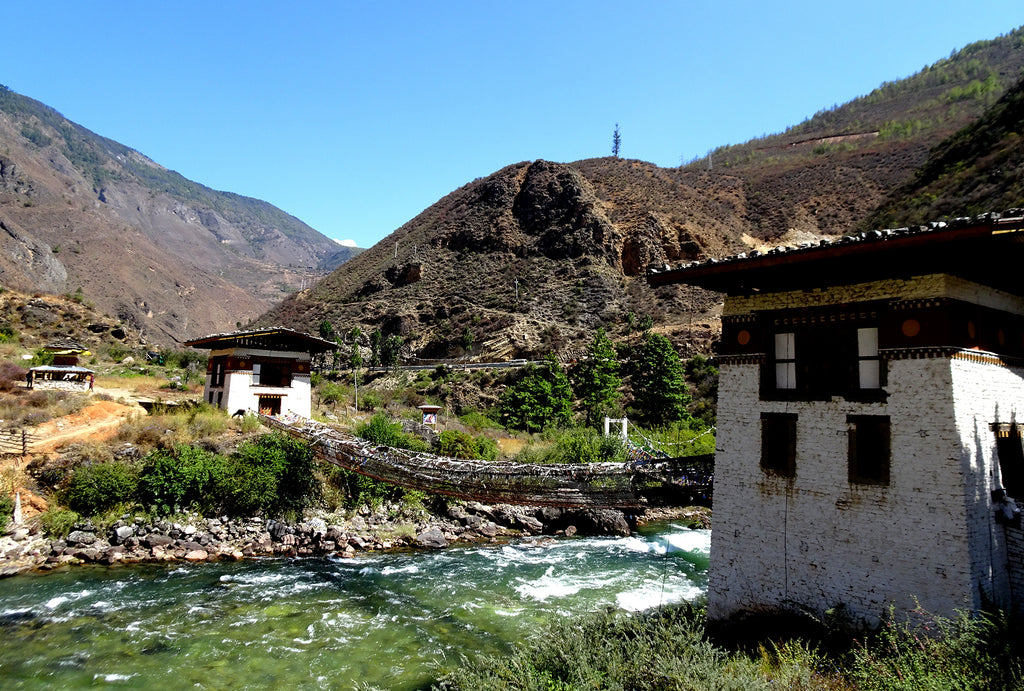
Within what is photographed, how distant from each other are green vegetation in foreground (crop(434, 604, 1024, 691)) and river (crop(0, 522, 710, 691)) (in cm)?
268

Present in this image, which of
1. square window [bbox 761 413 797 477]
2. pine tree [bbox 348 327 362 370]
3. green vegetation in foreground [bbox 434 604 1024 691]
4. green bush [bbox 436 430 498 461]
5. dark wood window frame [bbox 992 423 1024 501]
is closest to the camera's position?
green vegetation in foreground [bbox 434 604 1024 691]

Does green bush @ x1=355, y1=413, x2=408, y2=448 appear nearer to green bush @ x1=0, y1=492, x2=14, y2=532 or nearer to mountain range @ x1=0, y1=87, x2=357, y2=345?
green bush @ x1=0, y1=492, x2=14, y2=532

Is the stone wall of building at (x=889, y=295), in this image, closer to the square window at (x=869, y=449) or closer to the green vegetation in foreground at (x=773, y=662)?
the square window at (x=869, y=449)

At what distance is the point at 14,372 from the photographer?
21.5 meters

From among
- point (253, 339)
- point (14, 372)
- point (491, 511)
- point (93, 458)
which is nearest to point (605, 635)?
point (491, 511)

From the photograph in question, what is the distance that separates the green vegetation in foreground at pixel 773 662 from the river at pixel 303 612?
268 cm

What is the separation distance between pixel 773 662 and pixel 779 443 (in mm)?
2708

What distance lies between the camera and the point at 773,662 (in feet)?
21.0

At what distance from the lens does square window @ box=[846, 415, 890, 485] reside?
6.64 metres

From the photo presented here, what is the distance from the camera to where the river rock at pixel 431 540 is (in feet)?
52.4

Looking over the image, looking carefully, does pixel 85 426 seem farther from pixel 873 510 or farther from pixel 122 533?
pixel 873 510

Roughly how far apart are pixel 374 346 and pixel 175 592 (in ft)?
143

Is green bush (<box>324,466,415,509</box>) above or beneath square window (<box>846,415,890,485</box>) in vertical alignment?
beneath

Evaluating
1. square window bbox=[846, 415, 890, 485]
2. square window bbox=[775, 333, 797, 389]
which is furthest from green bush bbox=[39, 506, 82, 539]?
square window bbox=[846, 415, 890, 485]
